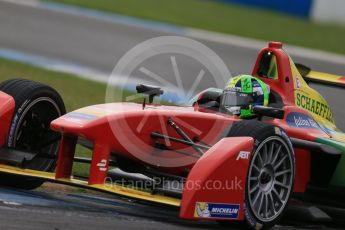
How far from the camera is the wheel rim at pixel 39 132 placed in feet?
28.5

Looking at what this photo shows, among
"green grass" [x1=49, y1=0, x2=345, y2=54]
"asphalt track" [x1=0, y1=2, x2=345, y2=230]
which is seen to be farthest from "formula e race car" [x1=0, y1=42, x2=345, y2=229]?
"green grass" [x1=49, y1=0, x2=345, y2=54]

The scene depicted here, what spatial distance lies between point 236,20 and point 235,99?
17.8 meters

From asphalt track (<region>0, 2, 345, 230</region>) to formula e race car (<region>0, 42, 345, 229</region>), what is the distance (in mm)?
228

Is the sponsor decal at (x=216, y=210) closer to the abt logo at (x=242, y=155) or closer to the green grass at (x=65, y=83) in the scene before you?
the abt logo at (x=242, y=155)

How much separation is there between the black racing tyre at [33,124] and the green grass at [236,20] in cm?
1537

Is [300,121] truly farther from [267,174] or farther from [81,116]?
[81,116]

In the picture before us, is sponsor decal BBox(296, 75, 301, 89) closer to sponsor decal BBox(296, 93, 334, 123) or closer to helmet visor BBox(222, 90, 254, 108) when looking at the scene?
sponsor decal BBox(296, 93, 334, 123)

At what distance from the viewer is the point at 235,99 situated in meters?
9.09

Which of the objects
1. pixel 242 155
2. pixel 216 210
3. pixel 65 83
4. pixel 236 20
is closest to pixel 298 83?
pixel 242 155

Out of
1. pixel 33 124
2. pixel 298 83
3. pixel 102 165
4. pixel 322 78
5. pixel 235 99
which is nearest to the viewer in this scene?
pixel 102 165

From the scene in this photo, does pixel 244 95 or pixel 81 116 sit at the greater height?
pixel 244 95

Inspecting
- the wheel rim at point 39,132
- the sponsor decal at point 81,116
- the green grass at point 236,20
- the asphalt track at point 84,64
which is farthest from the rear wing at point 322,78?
the green grass at point 236,20

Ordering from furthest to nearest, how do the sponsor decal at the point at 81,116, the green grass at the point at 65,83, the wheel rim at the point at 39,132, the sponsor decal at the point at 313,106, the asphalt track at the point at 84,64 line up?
the green grass at the point at 65,83, the sponsor decal at the point at 313,106, the wheel rim at the point at 39,132, the sponsor decal at the point at 81,116, the asphalt track at the point at 84,64

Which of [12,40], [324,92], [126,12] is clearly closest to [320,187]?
[324,92]
